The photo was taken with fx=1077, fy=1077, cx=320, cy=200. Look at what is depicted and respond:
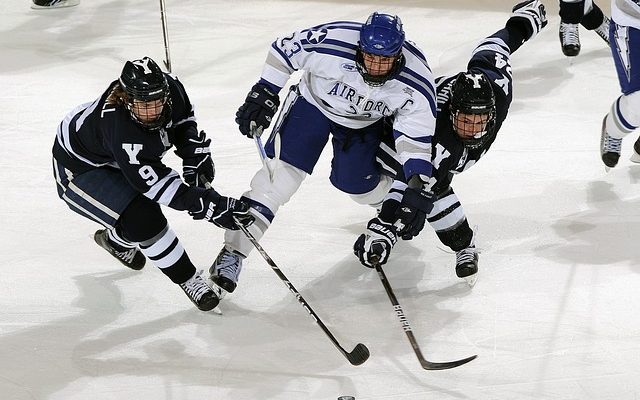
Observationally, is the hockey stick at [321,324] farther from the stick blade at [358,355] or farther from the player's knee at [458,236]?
the player's knee at [458,236]

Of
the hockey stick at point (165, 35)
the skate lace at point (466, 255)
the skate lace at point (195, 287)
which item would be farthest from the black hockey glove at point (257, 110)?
the hockey stick at point (165, 35)

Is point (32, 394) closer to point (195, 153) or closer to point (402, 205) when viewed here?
point (195, 153)

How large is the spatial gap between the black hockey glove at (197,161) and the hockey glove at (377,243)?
569 millimetres

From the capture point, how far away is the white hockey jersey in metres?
3.40

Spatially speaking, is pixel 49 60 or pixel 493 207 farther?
pixel 49 60

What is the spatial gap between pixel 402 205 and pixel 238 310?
0.63 meters

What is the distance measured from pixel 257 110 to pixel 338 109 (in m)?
0.28

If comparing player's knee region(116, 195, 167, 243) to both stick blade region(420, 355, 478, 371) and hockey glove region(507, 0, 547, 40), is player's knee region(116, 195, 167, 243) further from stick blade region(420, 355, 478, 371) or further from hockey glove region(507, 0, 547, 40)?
hockey glove region(507, 0, 547, 40)

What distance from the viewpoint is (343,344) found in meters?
3.29

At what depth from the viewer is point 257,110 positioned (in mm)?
3451

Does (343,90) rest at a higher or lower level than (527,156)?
higher

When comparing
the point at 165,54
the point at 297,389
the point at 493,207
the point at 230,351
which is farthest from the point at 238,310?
the point at 165,54

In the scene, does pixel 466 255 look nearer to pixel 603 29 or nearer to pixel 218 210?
pixel 218 210

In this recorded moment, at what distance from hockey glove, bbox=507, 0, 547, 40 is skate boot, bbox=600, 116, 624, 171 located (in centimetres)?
56
